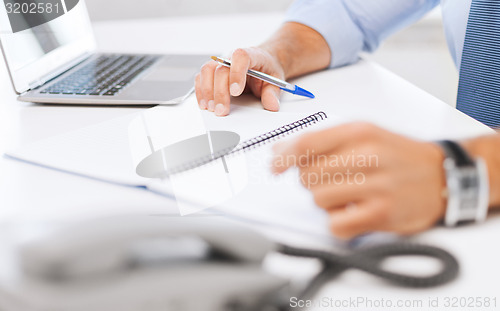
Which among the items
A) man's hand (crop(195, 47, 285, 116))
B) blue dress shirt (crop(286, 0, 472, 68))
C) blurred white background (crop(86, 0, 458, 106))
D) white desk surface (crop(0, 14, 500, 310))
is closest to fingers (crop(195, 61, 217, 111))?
man's hand (crop(195, 47, 285, 116))

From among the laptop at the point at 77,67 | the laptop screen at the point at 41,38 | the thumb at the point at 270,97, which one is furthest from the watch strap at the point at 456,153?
the laptop screen at the point at 41,38

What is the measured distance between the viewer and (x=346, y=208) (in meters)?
0.38

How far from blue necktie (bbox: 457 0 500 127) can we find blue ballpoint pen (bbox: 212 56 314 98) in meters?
0.30

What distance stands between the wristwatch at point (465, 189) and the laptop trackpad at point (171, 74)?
0.51m

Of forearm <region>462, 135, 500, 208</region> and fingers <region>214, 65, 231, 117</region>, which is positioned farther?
fingers <region>214, 65, 231, 117</region>

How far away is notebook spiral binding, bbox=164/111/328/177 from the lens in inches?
18.4

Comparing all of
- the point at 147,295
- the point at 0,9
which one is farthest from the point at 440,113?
the point at 0,9

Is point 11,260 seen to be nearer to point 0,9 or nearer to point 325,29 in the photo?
point 0,9

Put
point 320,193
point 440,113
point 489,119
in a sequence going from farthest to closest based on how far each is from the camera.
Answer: point 489,119 → point 440,113 → point 320,193

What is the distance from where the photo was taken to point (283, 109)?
68 centimetres

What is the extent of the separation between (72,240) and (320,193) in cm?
19

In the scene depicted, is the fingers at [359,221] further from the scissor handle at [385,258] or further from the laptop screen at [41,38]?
the laptop screen at [41,38]

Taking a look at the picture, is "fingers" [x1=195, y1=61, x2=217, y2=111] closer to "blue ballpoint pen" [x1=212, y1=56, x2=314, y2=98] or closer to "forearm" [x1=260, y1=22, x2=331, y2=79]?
"blue ballpoint pen" [x1=212, y1=56, x2=314, y2=98]

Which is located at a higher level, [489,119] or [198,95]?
[198,95]
